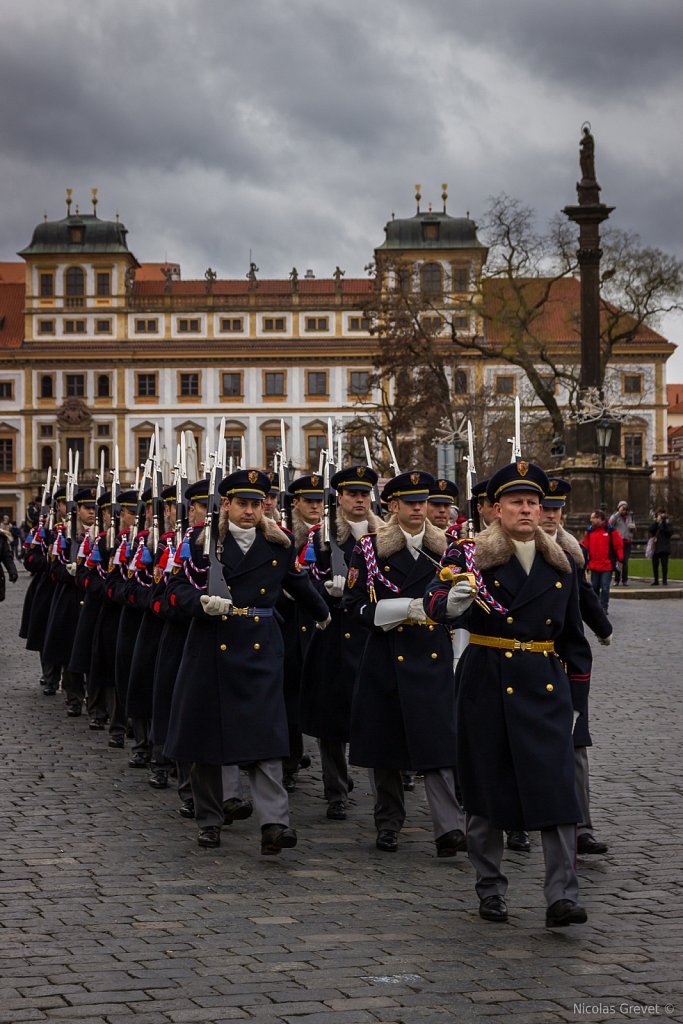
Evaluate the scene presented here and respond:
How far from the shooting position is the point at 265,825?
7.29 meters

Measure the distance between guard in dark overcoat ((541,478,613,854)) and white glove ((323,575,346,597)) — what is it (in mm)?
1680

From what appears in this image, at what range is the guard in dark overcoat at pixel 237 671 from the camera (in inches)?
295

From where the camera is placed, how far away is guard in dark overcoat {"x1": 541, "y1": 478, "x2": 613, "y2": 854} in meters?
7.21

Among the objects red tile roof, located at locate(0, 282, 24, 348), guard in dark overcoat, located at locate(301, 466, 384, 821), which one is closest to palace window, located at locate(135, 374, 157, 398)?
red tile roof, located at locate(0, 282, 24, 348)

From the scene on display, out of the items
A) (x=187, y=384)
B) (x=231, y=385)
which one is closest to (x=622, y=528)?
(x=231, y=385)

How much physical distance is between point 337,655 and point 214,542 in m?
1.51

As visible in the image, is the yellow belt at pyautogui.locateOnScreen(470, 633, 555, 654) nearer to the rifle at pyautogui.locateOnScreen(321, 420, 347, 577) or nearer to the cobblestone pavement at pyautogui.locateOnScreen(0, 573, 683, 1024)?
the cobblestone pavement at pyautogui.locateOnScreen(0, 573, 683, 1024)

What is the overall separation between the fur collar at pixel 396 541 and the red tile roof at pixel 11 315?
9375 cm

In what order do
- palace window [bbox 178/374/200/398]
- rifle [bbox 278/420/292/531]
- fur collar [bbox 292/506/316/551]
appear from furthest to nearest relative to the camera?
palace window [bbox 178/374/200/398] < rifle [bbox 278/420/292/531] < fur collar [bbox 292/506/316/551]

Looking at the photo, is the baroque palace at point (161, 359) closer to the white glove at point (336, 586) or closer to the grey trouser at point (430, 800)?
the white glove at point (336, 586)

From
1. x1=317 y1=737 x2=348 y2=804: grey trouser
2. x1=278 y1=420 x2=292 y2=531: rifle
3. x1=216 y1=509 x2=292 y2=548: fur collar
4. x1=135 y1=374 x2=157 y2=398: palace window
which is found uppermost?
x1=135 y1=374 x2=157 y2=398: palace window

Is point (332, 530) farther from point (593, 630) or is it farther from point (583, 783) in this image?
point (583, 783)

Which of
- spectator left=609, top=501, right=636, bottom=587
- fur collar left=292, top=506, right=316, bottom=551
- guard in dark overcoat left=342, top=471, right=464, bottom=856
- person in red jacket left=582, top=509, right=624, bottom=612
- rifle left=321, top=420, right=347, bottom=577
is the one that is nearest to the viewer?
guard in dark overcoat left=342, top=471, right=464, bottom=856

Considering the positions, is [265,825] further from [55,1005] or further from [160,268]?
[160,268]
